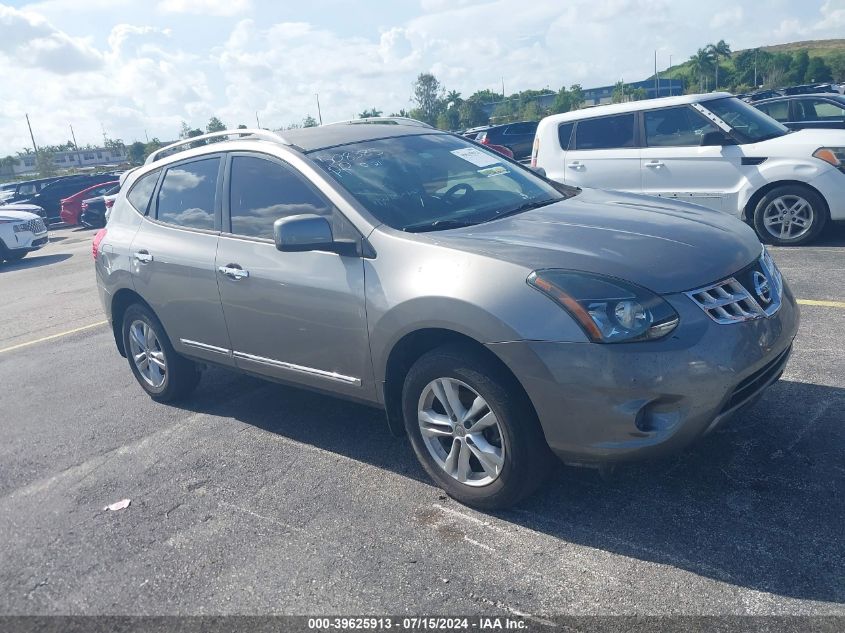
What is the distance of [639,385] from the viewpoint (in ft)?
10.2

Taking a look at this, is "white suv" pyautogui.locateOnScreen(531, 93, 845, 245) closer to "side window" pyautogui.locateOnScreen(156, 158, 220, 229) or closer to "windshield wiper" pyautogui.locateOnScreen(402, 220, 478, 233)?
"windshield wiper" pyautogui.locateOnScreen(402, 220, 478, 233)

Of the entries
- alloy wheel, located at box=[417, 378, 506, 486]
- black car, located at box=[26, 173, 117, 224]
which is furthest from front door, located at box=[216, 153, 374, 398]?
black car, located at box=[26, 173, 117, 224]

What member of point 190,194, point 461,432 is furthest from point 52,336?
point 461,432

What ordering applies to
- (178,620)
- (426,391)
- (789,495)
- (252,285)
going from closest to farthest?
(178,620), (789,495), (426,391), (252,285)

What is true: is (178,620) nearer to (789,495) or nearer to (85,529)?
(85,529)

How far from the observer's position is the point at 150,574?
11.5 feet

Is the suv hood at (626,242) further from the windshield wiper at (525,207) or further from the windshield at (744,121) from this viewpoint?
the windshield at (744,121)

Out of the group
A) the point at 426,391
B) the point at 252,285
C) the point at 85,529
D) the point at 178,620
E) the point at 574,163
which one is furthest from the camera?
the point at 574,163

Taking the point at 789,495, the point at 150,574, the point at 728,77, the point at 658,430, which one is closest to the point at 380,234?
the point at 658,430

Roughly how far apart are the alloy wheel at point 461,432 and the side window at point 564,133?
23.1 ft

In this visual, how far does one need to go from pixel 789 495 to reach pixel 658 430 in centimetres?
79

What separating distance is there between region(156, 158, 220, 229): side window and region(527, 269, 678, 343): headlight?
253cm

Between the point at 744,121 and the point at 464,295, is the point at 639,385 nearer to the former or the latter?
the point at 464,295

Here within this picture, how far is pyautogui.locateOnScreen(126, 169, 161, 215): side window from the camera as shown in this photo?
5.62 m
